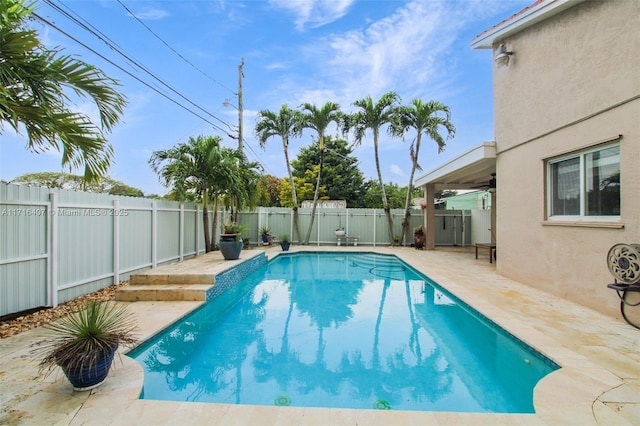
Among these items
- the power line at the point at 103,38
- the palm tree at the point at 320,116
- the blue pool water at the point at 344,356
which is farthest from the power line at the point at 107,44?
the blue pool water at the point at 344,356

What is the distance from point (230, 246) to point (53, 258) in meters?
4.03

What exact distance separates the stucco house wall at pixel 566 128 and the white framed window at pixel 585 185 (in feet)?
0.49

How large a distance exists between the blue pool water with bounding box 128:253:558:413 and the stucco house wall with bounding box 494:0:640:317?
187 cm

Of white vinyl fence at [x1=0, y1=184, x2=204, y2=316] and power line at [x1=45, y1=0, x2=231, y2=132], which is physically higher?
power line at [x1=45, y1=0, x2=231, y2=132]

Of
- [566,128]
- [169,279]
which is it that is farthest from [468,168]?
[169,279]

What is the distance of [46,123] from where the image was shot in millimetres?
3326

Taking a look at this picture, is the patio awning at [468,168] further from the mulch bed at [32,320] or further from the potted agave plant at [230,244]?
the mulch bed at [32,320]

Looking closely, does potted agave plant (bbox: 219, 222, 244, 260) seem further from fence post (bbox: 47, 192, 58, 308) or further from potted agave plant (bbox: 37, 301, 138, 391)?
potted agave plant (bbox: 37, 301, 138, 391)

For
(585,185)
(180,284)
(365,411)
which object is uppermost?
(585,185)

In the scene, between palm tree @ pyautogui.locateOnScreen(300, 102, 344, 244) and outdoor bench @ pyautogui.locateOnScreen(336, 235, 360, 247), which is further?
outdoor bench @ pyautogui.locateOnScreen(336, 235, 360, 247)

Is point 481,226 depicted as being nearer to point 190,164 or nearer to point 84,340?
point 190,164

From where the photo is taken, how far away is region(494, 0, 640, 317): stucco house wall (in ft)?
13.5

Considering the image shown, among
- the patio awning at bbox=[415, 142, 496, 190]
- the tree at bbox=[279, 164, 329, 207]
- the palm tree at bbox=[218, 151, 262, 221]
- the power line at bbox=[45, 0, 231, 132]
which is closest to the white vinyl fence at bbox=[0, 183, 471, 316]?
the palm tree at bbox=[218, 151, 262, 221]

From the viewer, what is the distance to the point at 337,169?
27.8 m
